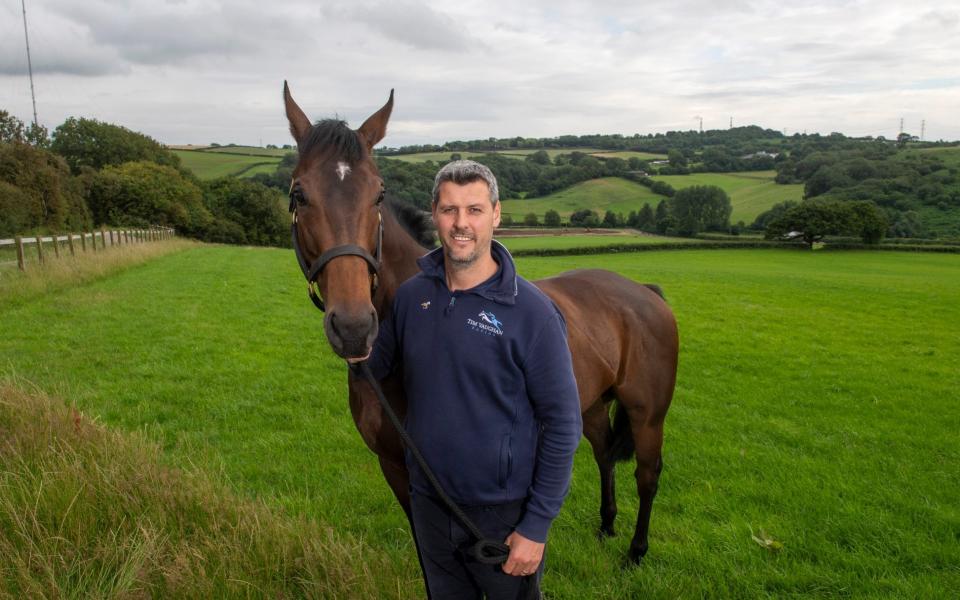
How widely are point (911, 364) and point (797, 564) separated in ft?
30.3

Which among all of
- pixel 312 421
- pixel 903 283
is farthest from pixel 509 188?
pixel 312 421

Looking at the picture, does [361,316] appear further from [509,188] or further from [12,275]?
[509,188]

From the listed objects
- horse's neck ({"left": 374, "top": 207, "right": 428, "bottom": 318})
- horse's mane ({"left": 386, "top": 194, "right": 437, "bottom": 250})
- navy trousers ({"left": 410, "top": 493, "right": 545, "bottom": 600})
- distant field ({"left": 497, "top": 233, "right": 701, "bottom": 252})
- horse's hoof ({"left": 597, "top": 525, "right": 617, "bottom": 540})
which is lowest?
distant field ({"left": 497, "top": 233, "right": 701, "bottom": 252})

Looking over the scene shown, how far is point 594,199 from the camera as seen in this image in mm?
A: 88938

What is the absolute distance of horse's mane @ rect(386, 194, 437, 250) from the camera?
10.4 ft

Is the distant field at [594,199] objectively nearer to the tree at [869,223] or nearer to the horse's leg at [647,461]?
the tree at [869,223]

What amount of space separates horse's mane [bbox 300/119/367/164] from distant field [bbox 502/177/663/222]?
72.3m

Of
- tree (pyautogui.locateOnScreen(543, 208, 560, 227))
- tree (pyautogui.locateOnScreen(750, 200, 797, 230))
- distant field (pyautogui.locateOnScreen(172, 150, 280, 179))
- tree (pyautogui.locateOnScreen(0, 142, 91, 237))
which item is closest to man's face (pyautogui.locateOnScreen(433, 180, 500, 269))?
tree (pyautogui.locateOnScreen(0, 142, 91, 237))

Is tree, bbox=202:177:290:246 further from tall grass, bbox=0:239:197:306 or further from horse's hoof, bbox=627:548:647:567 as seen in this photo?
horse's hoof, bbox=627:548:647:567

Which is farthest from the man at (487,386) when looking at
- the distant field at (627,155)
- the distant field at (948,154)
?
the distant field at (627,155)

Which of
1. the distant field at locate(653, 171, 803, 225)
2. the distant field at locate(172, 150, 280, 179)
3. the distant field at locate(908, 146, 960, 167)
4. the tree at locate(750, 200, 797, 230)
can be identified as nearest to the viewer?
the tree at locate(750, 200, 797, 230)

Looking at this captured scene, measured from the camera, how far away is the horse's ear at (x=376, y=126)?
269 centimetres

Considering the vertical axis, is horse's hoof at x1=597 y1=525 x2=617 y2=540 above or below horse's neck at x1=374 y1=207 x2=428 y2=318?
below

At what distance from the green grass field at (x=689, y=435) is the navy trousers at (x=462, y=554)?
990mm
